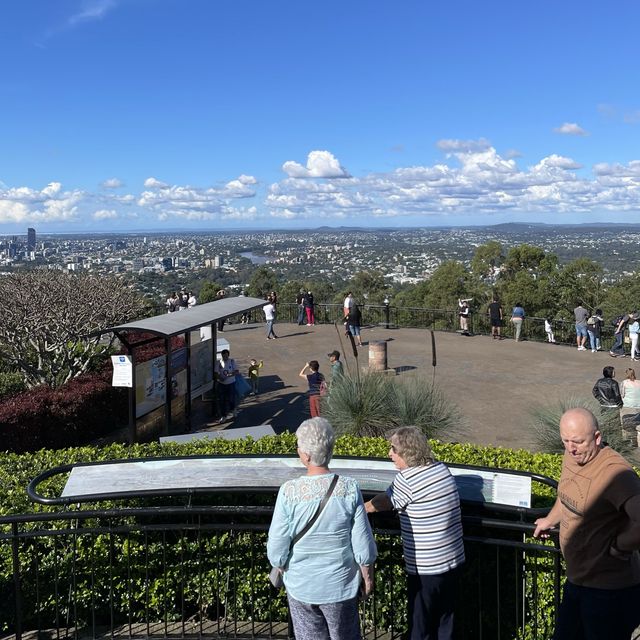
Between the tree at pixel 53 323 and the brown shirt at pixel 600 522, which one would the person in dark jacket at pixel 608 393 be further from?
the tree at pixel 53 323

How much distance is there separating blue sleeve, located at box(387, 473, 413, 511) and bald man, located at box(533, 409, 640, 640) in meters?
0.78

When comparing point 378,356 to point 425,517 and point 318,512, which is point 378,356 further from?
point 318,512

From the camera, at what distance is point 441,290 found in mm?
43938

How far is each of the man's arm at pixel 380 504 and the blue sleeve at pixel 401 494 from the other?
28 mm

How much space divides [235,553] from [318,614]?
58.4 inches

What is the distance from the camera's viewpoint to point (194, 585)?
4.48 metres

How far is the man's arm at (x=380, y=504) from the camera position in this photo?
3318mm

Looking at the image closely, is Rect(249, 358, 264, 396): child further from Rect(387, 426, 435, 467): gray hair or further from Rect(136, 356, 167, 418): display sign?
Rect(387, 426, 435, 467): gray hair

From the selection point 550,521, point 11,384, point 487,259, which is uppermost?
point 487,259

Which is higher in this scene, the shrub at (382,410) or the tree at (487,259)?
the tree at (487,259)

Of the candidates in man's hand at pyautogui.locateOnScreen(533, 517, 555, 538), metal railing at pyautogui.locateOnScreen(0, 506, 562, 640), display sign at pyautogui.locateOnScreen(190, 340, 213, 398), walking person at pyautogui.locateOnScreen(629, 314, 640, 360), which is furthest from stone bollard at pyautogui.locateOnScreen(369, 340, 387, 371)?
man's hand at pyautogui.locateOnScreen(533, 517, 555, 538)

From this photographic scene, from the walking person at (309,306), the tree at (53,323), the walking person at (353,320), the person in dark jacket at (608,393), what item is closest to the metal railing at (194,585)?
the person in dark jacket at (608,393)

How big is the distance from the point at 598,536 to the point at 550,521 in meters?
0.32

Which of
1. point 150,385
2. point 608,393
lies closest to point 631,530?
point 608,393
